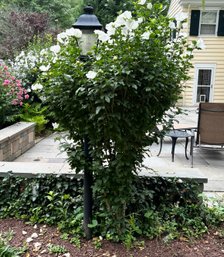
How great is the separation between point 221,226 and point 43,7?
19789 millimetres

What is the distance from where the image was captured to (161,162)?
169 inches

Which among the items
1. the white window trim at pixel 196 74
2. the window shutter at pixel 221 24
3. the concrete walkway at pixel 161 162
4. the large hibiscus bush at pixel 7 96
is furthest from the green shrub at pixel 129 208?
the window shutter at pixel 221 24

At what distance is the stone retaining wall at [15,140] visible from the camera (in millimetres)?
3836

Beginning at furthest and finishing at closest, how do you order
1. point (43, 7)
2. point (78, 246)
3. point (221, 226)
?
point (43, 7), point (221, 226), point (78, 246)

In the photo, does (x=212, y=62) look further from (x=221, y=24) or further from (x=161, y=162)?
(x=161, y=162)

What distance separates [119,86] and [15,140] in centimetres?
304

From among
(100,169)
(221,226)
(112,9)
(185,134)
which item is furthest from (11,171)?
(112,9)

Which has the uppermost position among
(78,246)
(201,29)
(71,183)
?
(201,29)

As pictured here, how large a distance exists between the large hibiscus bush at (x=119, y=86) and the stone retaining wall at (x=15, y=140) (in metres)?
2.19

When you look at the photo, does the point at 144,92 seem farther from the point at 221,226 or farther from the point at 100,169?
the point at 221,226

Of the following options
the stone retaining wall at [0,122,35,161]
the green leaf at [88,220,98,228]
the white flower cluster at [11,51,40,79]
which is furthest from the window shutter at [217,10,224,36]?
the green leaf at [88,220,98,228]

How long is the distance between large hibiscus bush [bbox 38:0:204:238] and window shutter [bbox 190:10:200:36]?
9.53 metres

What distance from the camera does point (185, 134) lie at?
455 cm

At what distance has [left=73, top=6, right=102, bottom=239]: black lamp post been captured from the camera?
6.68 feet
